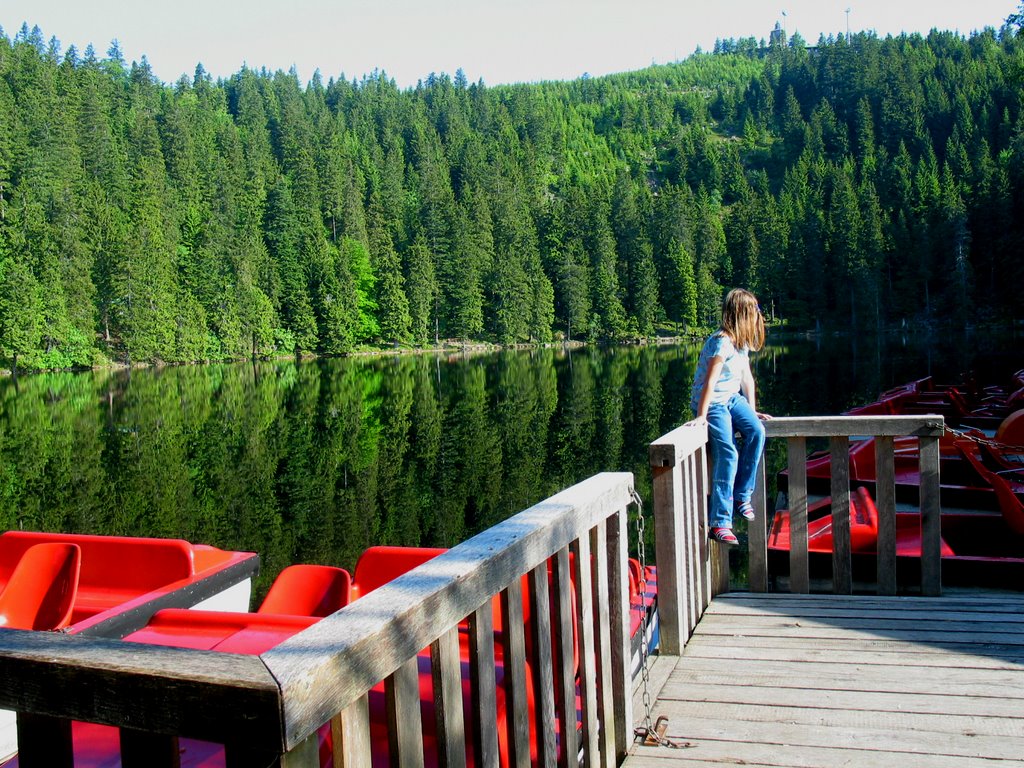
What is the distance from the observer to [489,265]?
283 feet

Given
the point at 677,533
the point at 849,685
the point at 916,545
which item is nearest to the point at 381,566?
the point at 677,533

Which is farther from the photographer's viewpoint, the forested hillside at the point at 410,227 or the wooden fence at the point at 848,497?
the forested hillside at the point at 410,227

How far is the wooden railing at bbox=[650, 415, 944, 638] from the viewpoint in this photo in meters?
4.16

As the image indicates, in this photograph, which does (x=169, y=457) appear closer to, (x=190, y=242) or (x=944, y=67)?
(x=190, y=242)

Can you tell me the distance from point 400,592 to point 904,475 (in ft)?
30.3

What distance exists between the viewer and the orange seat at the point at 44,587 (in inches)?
190

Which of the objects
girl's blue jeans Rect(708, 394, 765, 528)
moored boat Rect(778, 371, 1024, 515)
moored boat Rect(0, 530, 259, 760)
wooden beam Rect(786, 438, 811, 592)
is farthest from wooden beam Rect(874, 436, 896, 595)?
moored boat Rect(0, 530, 259, 760)

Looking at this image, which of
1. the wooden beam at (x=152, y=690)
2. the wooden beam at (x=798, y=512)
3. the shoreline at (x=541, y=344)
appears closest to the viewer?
the wooden beam at (x=152, y=690)

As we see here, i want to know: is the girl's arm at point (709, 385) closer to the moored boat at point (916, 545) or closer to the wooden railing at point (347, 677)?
the moored boat at point (916, 545)

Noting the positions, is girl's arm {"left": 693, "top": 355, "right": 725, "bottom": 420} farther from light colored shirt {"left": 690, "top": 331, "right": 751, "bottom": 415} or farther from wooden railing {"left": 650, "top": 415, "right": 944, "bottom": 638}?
wooden railing {"left": 650, "top": 415, "right": 944, "bottom": 638}

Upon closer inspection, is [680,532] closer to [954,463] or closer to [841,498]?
[841,498]

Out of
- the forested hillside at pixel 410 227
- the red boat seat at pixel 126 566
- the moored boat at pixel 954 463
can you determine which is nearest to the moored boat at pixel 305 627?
the red boat seat at pixel 126 566

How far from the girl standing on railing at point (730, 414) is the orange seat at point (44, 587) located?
134 inches

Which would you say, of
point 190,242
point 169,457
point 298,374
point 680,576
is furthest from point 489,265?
point 680,576
